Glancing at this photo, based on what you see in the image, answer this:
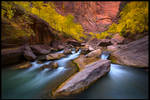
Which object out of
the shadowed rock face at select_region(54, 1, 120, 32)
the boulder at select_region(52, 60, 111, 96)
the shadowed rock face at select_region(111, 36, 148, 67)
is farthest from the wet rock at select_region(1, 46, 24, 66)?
the shadowed rock face at select_region(54, 1, 120, 32)

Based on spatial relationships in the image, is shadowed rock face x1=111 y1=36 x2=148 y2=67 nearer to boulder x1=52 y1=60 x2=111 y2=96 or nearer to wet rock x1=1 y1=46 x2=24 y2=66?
boulder x1=52 y1=60 x2=111 y2=96

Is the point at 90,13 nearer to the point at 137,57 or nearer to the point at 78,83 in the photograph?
the point at 137,57

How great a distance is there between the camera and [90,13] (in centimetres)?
4872

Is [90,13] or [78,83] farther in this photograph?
[90,13]

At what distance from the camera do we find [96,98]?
212 cm

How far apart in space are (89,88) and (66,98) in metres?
0.86

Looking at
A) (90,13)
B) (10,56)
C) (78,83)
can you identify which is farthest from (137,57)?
(90,13)

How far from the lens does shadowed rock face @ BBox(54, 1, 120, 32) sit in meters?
46.7

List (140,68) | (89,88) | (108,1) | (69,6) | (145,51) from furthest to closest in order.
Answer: (108,1), (69,6), (145,51), (140,68), (89,88)

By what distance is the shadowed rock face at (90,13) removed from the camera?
4666 centimetres

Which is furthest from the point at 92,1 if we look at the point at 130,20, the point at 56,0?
the point at 130,20

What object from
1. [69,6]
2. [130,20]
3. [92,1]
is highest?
[92,1]

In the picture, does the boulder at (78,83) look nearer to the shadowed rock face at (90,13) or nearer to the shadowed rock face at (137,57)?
the shadowed rock face at (137,57)

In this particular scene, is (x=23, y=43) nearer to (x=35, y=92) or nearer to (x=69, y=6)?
(x=35, y=92)
